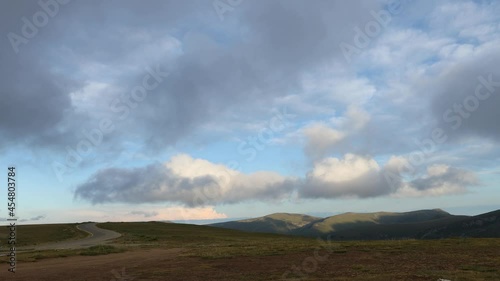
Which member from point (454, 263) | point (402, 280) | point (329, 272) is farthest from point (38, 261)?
point (454, 263)

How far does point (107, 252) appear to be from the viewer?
53.3 meters

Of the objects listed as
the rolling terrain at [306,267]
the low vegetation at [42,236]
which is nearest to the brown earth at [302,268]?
the rolling terrain at [306,267]

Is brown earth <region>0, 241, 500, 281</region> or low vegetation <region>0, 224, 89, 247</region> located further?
low vegetation <region>0, 224, 89, 247</region>

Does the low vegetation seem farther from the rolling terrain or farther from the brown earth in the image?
the brown earth

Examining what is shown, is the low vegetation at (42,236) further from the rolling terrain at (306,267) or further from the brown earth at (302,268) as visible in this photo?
the brown earth at (302,268)

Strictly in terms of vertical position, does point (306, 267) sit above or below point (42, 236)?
above

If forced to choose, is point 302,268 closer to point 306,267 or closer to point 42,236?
point 306,267

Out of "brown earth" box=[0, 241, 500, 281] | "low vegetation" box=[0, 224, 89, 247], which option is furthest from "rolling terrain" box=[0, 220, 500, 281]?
"low vegetation" box=[0, 224, 89, 247]

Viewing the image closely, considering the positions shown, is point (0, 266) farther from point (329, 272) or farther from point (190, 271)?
point (329, 272)

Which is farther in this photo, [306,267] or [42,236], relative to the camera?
[42,236]

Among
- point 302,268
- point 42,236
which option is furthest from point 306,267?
point 42,236

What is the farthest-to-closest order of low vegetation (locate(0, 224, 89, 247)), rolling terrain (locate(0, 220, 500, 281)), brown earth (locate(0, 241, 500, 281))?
low vegetation (locate(0, 224, 89, 247)), rolling terrain (locate(0, 220, 500, 281)), brown earth (locate(0, 241, 500, 281))

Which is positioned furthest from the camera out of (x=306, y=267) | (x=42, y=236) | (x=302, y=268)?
(x=42, y=236)

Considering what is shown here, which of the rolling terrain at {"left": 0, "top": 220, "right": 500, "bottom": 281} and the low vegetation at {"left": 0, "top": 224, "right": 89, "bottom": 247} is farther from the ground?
the rolling terrain at {"left": 0, "top": 220, "right": 500, "bottom": 281}
